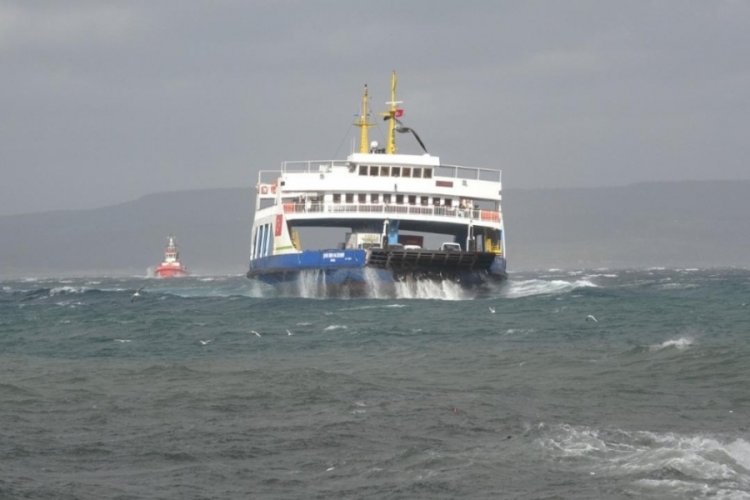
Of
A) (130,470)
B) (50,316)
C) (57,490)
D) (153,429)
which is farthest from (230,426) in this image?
(50,316)

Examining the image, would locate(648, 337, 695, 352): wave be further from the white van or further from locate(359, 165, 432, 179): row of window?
locate(359, 165, 432, 179): row of window

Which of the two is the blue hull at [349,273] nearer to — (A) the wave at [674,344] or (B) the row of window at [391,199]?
(B) the row of window at [391,199]

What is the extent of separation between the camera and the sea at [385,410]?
16516 mm

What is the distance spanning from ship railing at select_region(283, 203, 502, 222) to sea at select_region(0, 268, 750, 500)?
50.7ft

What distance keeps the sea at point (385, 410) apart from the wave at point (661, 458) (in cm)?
4

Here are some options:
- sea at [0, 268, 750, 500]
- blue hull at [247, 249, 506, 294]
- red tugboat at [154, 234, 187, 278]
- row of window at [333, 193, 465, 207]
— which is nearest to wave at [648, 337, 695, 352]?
sea at [0, 268, 750, 500]

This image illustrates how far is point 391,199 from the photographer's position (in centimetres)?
5919

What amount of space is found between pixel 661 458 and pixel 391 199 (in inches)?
1661

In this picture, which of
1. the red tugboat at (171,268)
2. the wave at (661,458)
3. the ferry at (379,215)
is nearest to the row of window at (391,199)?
the ferry at (379,215)

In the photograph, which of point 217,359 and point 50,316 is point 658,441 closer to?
point 217,359

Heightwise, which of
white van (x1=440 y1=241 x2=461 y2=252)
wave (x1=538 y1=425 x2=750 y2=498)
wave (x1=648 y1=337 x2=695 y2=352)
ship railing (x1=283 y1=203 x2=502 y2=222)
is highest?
ship railing (x1=283 y1=203 x2=502 y2=222)

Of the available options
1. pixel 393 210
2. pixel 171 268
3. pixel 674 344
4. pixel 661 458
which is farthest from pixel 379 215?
pixel 171 268

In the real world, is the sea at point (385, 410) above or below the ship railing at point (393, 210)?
below

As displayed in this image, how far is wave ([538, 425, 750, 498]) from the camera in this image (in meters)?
16.0
